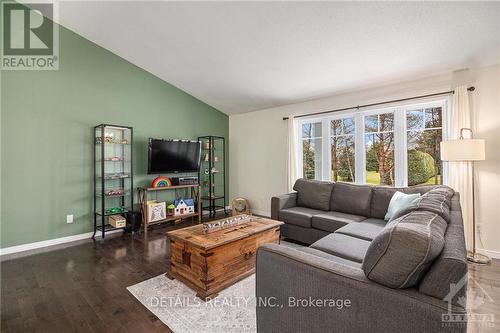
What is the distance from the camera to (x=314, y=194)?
12.5 ft

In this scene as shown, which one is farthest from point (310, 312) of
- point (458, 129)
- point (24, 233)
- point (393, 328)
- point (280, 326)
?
point (24, 233)

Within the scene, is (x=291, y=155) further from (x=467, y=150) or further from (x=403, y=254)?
(x=403, y=254)

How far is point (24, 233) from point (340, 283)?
417 centimetres

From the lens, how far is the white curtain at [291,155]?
4676 mm

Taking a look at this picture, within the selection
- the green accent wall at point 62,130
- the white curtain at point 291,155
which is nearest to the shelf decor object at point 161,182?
the green accent wall at point 62,130

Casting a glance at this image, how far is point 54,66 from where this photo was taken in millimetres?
3504

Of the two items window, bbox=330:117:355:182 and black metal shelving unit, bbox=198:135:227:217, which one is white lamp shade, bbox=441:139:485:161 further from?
black metal shelving unit, bbox=198:135:227:217

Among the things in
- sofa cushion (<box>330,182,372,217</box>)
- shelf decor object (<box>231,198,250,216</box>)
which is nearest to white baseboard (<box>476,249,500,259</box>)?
sofa cushion (<box>330,182,372,217</box>)

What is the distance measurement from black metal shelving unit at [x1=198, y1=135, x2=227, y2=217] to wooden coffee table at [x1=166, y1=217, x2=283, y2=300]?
2.80 metres

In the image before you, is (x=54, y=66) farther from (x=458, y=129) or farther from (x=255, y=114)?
(x=458, y=129)

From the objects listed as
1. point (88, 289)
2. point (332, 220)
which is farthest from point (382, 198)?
point (88, 289)

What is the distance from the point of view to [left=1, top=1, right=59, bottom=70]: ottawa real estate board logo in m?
3.18

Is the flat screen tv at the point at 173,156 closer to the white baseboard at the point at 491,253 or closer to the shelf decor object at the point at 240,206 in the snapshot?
the shelf decor object at the point at 240,206

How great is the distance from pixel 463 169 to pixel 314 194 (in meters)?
1.92
